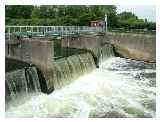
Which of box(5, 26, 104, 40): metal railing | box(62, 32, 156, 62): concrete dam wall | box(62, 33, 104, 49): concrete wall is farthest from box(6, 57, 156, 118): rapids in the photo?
box(62, 32, 156, 62): concrete dam wall

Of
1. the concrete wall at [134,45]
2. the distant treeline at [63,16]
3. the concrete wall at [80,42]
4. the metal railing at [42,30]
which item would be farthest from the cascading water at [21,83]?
the concrete wall at [134,45]

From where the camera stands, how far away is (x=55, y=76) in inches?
249

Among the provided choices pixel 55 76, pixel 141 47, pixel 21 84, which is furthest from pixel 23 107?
pixel 141 47

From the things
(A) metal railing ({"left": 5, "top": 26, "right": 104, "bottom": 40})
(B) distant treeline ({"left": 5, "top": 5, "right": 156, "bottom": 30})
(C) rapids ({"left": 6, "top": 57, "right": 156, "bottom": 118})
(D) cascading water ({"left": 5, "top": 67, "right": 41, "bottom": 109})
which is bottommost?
(C) rapids ({"left": 6, "top": 57, "right": 156, "bottom": 118})

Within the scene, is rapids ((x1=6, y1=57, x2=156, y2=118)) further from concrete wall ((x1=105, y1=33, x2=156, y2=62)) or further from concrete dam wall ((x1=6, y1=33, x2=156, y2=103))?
concrete wall ((x1=105, y1=33, x2=156, y2=62))

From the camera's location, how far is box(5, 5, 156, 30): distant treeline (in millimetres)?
5778

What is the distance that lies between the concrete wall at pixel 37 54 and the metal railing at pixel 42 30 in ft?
0.97

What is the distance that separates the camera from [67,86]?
21.6ft

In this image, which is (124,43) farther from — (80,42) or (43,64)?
(43,64)

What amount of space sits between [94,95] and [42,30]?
2.28 m

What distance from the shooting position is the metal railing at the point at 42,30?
607 centimetres

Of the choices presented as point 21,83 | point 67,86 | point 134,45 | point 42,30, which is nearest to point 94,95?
point 67,86

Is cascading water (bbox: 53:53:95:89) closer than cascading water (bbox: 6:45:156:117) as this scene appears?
No
